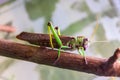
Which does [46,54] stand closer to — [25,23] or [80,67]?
[80,67]

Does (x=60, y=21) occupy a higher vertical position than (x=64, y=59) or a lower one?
higher

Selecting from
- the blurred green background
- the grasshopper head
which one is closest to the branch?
the grasshopper head

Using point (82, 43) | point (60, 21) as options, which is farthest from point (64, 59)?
point (60, 21)

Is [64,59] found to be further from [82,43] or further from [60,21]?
[60,21]

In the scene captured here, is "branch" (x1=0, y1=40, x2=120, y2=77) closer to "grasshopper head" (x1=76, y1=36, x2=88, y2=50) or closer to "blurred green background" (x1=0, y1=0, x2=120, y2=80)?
"grasshopper head" (x1=76, y1=36, x2=88, y2=50)

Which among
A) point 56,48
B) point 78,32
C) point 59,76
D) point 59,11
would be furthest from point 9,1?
point 56,48

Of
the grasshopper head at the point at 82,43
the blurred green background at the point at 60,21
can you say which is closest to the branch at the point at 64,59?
the grasshopper head at the point at 82,43
